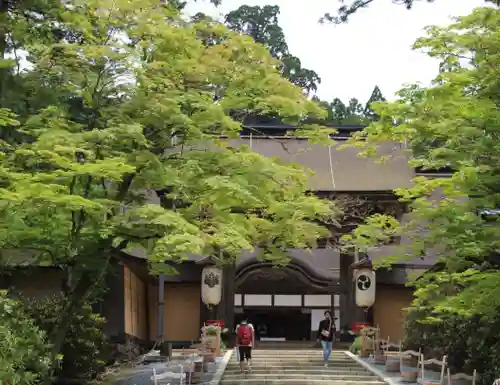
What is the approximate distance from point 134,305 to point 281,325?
28.4 ft

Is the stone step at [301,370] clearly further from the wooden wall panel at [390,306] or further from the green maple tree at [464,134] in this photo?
the wooden wall panel at [390,306]

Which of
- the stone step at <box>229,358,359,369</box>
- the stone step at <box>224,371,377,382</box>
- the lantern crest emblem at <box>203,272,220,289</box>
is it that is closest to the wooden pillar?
the lantern crest emblem at <box>203,272,220,289</box>

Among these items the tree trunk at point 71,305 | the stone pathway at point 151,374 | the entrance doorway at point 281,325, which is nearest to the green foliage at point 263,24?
the entrance doorway at point 281,325

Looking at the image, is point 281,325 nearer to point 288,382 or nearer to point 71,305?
point 288,382

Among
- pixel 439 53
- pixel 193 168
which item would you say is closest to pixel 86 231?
pixel 193 168

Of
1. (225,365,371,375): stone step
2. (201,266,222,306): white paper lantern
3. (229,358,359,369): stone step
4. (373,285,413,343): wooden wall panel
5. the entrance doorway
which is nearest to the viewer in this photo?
(225,365,371,375): stone step

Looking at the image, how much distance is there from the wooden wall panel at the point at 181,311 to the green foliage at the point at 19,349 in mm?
13797

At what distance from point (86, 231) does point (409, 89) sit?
5.81 meters

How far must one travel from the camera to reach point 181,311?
82.9 feet

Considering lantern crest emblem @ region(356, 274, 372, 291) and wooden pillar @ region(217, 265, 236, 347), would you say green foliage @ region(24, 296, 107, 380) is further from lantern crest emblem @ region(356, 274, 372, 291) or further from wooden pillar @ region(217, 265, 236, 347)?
lantern crest emblem @ region(356, 274, 372, 291)

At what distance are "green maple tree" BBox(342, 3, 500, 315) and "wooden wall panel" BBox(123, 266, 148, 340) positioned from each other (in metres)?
11.4

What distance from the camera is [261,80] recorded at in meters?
11.3

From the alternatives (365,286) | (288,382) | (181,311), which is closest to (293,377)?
(288,382)

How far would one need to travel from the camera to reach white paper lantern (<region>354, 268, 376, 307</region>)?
74.2 feet
